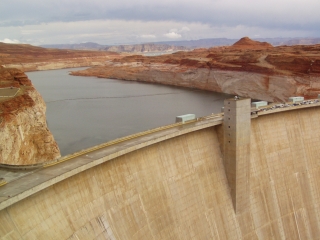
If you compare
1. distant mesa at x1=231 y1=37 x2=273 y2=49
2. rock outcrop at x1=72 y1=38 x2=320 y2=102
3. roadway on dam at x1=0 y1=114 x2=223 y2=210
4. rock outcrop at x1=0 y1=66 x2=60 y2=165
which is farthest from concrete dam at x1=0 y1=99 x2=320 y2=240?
distant mesa at x1=231 y1=37 x2=273 y2=49

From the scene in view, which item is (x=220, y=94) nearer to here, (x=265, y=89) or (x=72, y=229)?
(x=265, y=89)

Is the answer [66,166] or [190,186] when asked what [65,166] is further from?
[190,186]

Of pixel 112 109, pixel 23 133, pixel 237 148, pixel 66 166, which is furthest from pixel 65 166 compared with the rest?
pixel 112 109

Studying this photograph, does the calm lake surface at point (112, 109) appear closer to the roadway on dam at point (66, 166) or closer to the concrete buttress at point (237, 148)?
the roadway on dam at point (66, 166)

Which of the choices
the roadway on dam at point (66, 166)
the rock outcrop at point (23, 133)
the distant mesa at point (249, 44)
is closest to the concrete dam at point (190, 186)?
the roadway on dam at point (66, 166)

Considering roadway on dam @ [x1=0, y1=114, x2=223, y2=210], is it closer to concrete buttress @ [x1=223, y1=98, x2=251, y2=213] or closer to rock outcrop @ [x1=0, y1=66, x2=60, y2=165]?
concrete buttress @ [x1=223, y1=98, x2=251, y2=213]

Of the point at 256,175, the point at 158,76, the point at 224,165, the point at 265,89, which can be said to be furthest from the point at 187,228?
the point at 158,76
